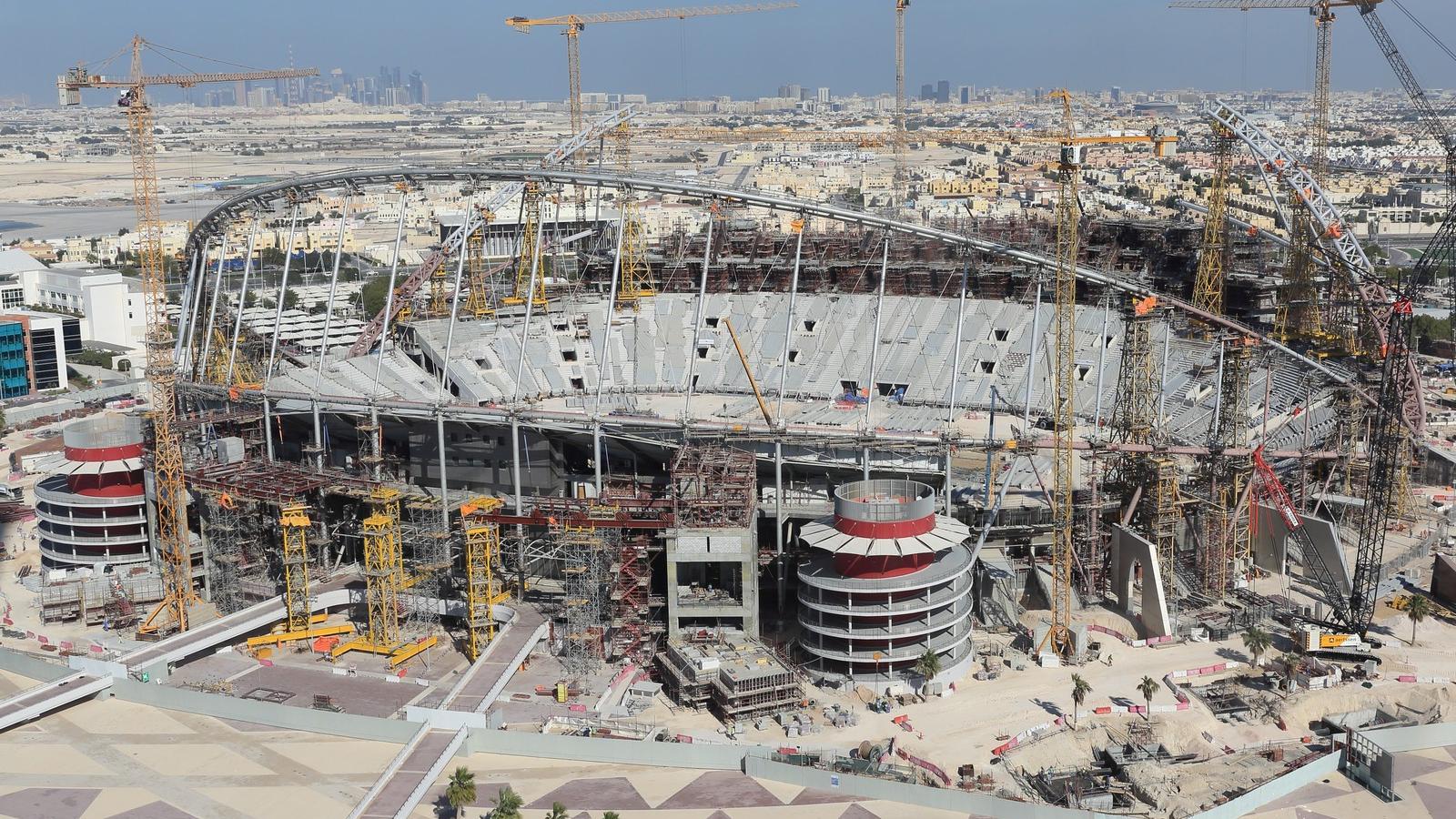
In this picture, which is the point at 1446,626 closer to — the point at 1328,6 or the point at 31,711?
the point at 31,711

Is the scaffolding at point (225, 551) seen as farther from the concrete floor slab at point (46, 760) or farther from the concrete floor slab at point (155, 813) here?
the concrete floor slab at point (155, 813)

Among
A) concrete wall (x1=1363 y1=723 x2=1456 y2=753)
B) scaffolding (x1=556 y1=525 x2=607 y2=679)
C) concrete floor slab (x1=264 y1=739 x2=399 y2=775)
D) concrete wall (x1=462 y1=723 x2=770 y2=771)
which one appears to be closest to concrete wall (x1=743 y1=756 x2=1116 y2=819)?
concrete wall (x1=462 y1=723 x2=770 y2=771)

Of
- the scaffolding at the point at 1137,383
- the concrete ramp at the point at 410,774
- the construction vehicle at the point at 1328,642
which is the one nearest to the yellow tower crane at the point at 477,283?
the scaffolding at the point at 1137,383

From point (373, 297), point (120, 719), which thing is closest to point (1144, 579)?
point (120, 719)

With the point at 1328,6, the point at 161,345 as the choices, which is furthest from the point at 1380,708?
the point at 1328,6

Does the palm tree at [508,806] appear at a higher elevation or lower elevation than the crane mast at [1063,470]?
lower

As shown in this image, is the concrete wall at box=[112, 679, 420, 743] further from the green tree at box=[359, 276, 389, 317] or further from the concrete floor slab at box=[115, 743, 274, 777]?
the green tree at box=[359, 276, 389, 317]

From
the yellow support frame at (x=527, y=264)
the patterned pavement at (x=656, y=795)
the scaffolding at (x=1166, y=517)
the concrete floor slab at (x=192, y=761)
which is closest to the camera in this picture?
the patterned pavement at (x=656, y=795)

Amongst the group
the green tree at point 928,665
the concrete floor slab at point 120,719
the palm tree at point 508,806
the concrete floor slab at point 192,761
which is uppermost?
the green tree at point 928,665
